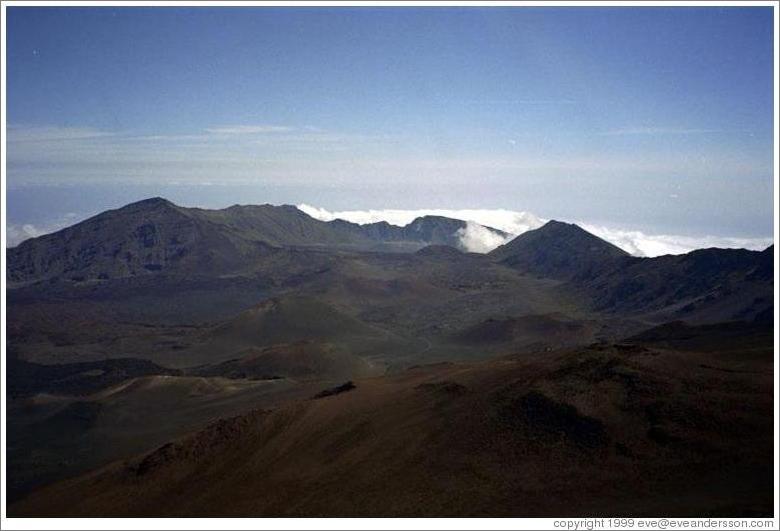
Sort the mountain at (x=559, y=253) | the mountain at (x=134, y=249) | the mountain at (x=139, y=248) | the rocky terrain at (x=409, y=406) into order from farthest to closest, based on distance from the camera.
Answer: the mountain at (x=134, y=249), the mountain at (x=139, y=248), the mountain at (x=559, y=253), the rocky terrain at (x=409, y=406)

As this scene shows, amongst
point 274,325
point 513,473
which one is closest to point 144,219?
point 274,325

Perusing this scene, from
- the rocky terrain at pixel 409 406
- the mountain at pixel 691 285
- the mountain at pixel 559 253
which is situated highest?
the mountain at pixel 559 253

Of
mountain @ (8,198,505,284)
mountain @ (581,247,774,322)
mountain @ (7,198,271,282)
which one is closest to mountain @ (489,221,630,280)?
mountain @ (581,247,774,322)

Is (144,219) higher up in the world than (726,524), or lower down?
higher up

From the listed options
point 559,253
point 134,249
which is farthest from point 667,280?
point 134,249

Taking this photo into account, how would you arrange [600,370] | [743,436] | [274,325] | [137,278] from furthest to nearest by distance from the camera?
[137,278], [274,325], [600,370], [743,436]

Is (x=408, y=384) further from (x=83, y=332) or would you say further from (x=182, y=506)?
(x=83, y=332)

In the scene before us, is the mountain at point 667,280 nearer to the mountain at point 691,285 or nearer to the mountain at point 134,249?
the mountain at point 691,285

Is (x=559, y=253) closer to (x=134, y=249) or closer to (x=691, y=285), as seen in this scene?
(x=691, y=285)

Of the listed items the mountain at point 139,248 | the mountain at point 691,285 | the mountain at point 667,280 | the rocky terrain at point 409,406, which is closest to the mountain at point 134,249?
the mountain at point 139,248
